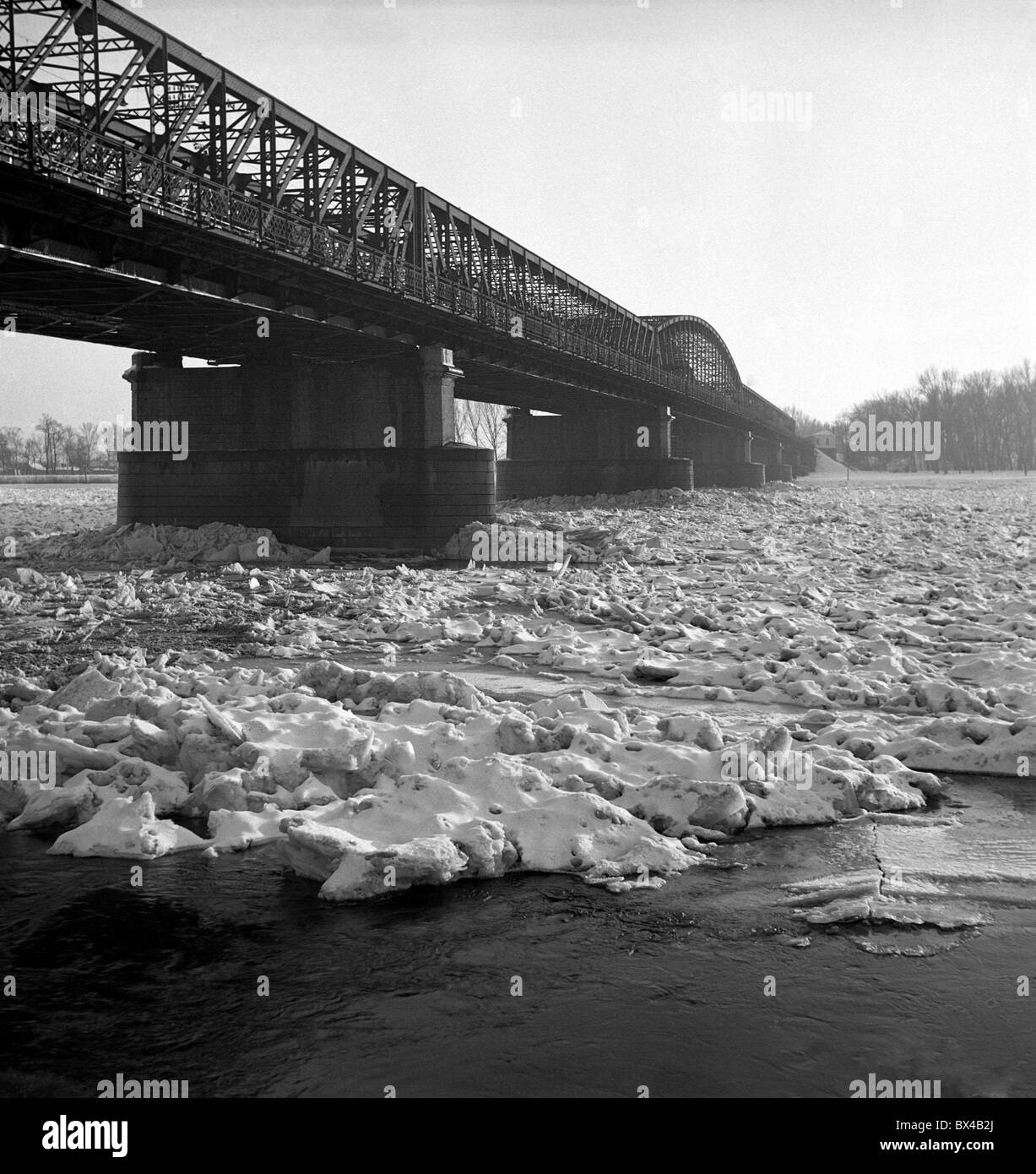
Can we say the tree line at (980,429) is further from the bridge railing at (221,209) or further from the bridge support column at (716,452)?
the bridge railing at (221,209)

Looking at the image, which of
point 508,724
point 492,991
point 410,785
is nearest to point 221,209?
point 508,724

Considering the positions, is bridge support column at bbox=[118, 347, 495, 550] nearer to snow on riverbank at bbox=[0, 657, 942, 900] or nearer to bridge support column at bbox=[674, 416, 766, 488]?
snow on riverbank at bbox=[0, 657, 942, 900]

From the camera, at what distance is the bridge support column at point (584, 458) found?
68.3 m

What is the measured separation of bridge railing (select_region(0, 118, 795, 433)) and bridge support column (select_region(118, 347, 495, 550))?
3.50 meters

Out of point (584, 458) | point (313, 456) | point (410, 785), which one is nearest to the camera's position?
point (410, 785)

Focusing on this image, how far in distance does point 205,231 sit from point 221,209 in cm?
179

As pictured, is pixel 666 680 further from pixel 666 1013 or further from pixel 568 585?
pixel 568 585

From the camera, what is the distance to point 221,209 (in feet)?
84.6

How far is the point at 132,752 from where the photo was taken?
8.40 meters

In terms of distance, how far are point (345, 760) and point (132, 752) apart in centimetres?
172

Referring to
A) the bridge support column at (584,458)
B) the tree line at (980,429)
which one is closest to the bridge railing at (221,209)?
the bridge support column at (584,458)

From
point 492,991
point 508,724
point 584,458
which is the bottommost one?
point 492,991

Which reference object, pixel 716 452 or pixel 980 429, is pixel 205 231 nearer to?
pixel 716 452
